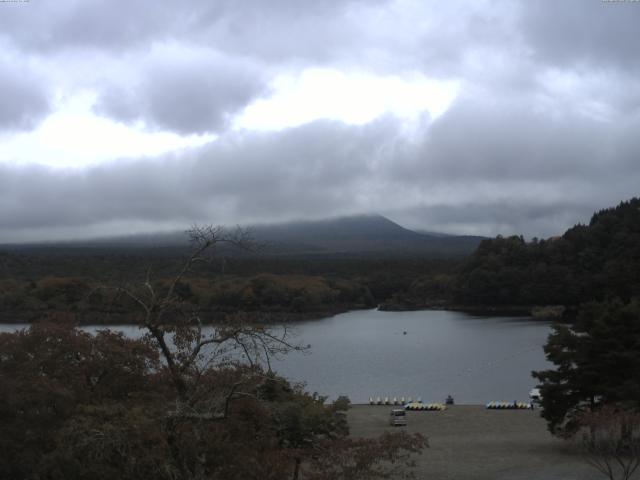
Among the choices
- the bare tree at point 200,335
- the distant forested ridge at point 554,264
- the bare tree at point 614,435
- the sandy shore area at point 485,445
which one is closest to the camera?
the bare tree at point 200,335

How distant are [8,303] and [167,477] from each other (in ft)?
208

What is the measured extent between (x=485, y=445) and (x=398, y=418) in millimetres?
5229

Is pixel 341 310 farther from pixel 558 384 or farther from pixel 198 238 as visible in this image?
pixel 198 238

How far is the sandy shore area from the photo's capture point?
1667 centimetres

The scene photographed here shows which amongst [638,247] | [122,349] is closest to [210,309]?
[638,247]

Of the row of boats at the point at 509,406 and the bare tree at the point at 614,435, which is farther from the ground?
the bare tree at the point at 614,435

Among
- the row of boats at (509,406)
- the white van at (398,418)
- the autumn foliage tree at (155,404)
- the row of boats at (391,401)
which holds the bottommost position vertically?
the row of boats at (391,401)

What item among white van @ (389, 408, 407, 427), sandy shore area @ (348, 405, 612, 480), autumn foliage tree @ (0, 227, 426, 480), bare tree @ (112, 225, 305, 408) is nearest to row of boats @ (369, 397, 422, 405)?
sandy shore area @ (348, 405, 612, 480)

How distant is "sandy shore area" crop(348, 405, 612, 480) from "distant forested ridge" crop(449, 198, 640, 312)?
4640cm

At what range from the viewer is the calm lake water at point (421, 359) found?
34.9 meters

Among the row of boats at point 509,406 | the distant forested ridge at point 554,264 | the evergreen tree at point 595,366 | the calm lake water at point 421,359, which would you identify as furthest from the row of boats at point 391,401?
the distant forested ridge at point 554,264

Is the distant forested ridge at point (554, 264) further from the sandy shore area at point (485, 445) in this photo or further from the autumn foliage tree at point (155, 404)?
the autumn foliage tree at point (155, 404)

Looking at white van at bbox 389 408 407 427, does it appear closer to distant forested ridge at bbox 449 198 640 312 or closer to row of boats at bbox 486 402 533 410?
row of boats at bbox 486 402 533 410

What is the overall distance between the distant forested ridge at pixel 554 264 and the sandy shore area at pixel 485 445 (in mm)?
46402
